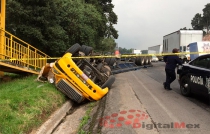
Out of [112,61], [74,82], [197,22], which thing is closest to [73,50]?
[74,82]

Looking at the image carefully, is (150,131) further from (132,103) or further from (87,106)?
(87,106)

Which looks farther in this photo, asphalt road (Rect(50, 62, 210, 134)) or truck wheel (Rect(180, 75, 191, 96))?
truck wheel (Rect(180, 75, 191, 96))

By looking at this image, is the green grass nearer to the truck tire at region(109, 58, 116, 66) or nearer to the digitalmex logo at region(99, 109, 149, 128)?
the digitalmex logo at region(99, 109, 149, 128)

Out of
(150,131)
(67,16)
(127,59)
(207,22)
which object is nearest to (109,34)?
(67,16)

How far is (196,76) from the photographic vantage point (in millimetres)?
7297

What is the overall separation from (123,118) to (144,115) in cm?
56

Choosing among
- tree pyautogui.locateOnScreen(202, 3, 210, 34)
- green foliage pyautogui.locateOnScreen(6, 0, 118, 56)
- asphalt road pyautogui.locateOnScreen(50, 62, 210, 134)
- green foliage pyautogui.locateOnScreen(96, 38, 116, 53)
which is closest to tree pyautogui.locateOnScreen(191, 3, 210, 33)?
tree pyautogui.locateOnScreen(202, 3, 210, 34)

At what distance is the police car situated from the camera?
673cm

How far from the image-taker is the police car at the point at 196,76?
6.73 m

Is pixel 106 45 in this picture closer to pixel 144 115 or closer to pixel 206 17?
pixel 206 17

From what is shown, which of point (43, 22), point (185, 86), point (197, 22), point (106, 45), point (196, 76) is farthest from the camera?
point (197, 22)

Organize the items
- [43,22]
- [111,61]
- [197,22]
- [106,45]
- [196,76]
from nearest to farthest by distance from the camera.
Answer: [196,76] < [111,61] < [43,22] < [106,45] < [197,22]

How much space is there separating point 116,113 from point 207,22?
83249 millimetres

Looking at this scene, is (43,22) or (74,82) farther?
(43,22)
